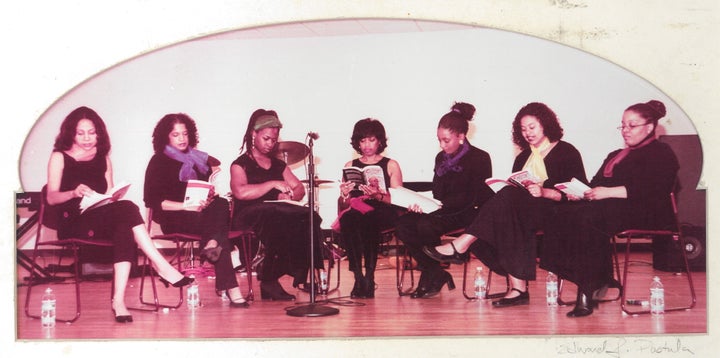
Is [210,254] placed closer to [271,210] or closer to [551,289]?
[271,210]

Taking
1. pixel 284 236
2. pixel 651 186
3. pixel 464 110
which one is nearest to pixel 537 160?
pixel 464 110

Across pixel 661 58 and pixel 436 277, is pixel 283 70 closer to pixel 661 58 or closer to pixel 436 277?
pixel 436 277

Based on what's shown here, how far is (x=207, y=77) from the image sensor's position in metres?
6.22

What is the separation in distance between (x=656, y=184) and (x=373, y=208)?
1.66m

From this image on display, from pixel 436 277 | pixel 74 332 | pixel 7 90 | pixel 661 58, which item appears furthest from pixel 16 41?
pixel 661 58

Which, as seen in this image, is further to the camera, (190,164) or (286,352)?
(190,164)

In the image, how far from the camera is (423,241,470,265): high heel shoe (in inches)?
250

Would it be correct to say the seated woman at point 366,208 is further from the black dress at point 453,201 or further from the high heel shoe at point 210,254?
the high heel shoe at point 210,254

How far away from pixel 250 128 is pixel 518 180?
1.61 metres

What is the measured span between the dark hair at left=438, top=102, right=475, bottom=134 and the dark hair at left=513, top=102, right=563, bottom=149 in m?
0.27

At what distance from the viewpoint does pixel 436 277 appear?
6422 millimetres

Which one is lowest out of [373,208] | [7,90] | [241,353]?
[241,353]

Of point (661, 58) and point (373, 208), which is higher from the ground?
point (661, 58)

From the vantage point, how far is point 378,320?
19.8 ft
